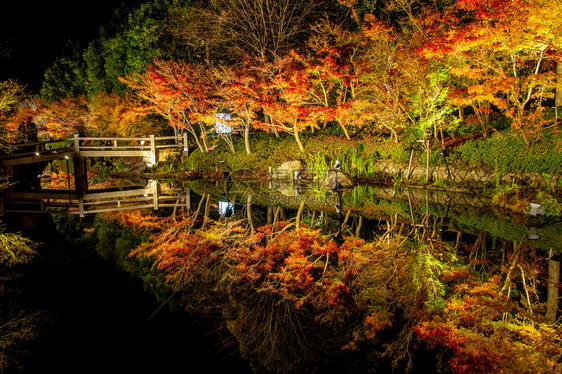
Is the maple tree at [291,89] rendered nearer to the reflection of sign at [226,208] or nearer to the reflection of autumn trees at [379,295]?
the reflection of sign at [226,208]

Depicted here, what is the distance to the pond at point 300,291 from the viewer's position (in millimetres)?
2828

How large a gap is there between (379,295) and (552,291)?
1.97 meters

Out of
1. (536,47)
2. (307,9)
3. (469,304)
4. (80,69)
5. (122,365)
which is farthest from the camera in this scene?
(80,69)

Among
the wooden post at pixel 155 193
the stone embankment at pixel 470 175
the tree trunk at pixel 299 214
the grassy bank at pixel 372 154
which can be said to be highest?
the grassy bank at pixel 372 154

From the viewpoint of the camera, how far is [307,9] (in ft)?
46.8

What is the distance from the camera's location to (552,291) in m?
3.80

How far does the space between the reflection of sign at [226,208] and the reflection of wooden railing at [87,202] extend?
38.0 inches

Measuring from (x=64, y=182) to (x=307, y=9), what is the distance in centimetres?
1448

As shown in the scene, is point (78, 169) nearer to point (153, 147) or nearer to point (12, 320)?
point (153, 147)

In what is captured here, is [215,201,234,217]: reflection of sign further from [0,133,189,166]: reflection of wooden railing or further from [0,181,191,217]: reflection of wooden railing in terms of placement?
[0,133,189,166]: reflection of wooden railing

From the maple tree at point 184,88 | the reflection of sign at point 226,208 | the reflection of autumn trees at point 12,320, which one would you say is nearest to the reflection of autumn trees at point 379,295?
the reflection of autumn trees at point 12,320

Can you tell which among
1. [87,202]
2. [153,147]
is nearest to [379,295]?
[87,202]

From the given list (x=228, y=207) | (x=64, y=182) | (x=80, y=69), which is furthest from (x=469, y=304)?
(x=80, y=69)

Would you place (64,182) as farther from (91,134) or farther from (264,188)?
(264,188)
